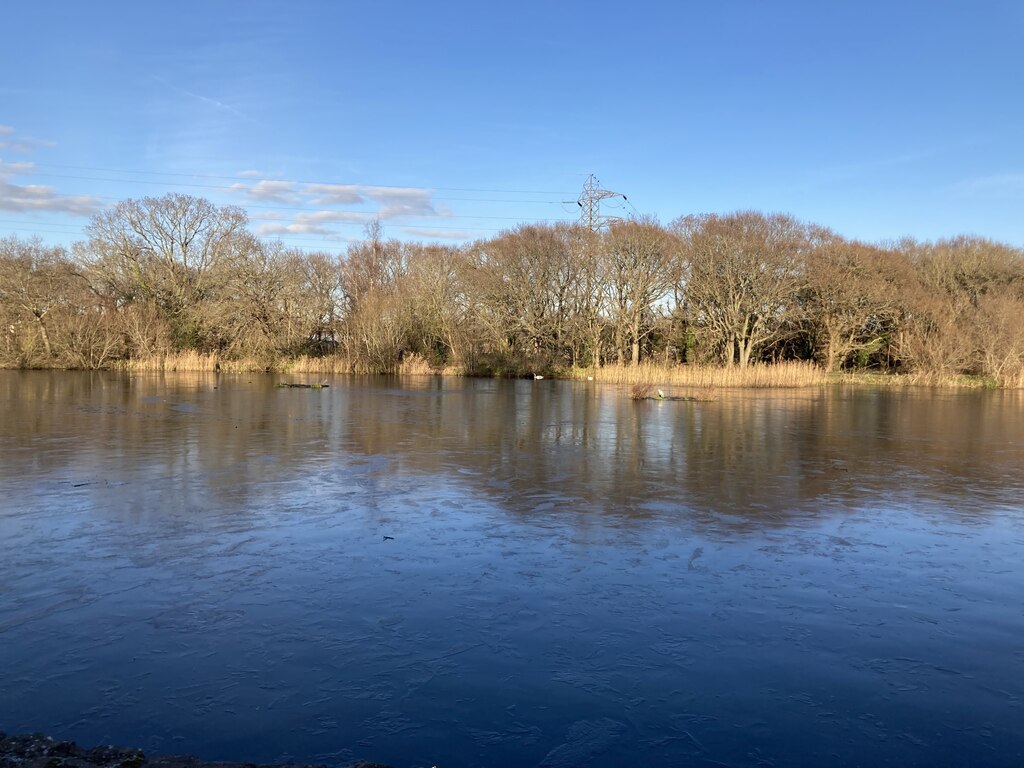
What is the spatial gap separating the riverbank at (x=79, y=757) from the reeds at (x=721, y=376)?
26927 millimetres

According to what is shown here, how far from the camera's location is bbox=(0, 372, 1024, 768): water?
152 inches

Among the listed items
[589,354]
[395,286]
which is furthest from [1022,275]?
[395,286]

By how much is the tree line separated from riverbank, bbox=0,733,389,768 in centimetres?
3275

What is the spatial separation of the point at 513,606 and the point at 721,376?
1069 inches

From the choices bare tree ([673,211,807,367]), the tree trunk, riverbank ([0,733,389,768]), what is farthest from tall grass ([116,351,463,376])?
riverbank ([0,733,389,768])

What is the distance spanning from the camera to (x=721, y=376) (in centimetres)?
3123

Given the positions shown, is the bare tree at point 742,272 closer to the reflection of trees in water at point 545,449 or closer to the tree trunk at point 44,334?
the reflection of trees in water at point 545,449

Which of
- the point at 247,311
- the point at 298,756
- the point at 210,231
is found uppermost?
the point at 210,231

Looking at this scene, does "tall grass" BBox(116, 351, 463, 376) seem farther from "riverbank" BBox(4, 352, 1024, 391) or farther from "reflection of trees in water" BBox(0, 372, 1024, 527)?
"reflection of trees in water" BBox(0, 372, 1024, 527)

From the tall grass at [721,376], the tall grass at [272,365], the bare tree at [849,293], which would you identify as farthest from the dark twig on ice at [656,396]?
the tall grass at [272,365]

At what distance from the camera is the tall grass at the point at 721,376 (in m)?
31.2

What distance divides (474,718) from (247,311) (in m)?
39.6

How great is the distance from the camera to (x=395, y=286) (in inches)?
1761

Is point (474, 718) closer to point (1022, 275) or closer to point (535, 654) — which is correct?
point (535, 654)
